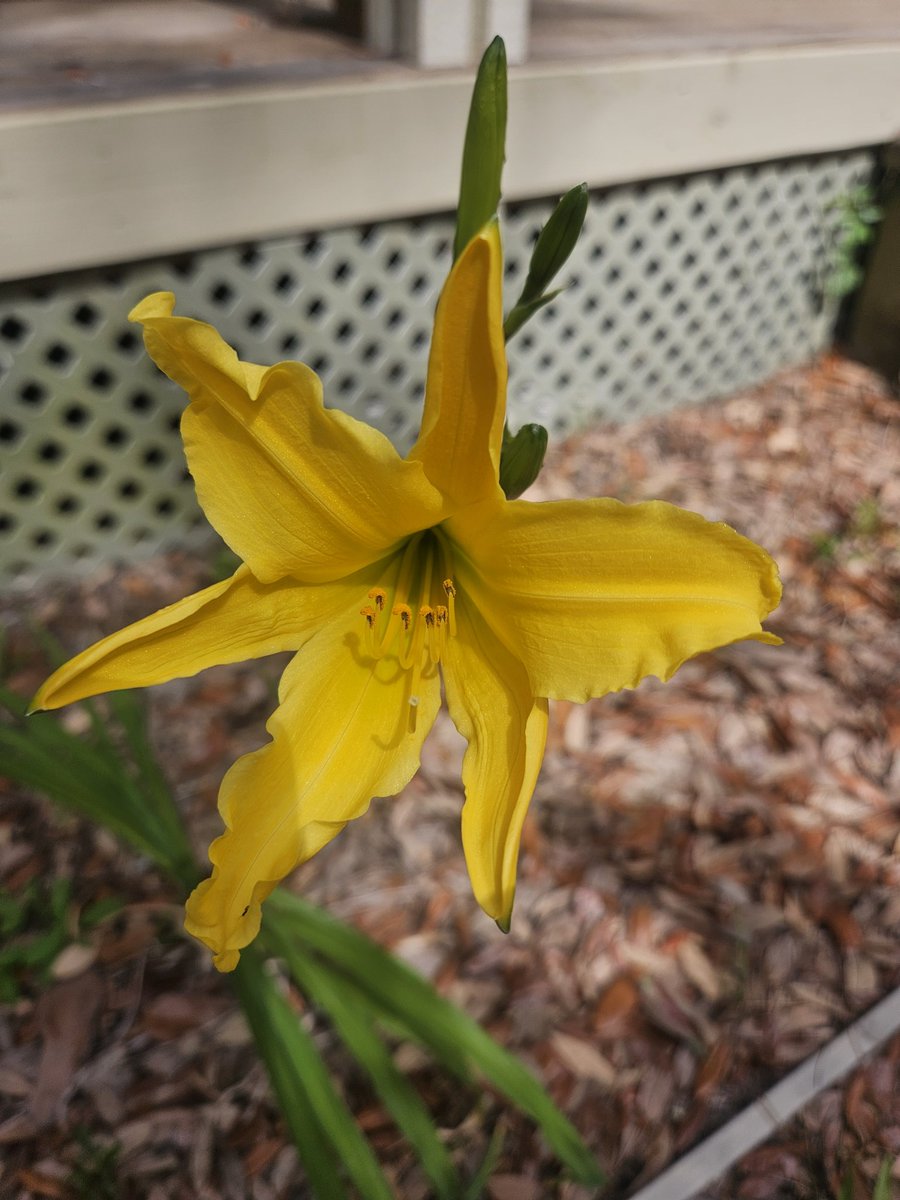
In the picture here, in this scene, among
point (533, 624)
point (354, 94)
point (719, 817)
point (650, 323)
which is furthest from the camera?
point (650, 323)

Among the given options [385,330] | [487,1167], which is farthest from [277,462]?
[385,330]

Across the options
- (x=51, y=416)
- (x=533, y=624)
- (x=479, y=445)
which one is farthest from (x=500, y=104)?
(x=51, y=416)

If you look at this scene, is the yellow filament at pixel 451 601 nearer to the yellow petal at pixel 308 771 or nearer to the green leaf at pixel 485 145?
the yellow petal at pixel 308 771

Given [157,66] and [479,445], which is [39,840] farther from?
[157,66]

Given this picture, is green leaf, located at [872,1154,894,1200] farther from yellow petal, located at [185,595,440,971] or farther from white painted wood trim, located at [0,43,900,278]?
white painted wood trim, located at [0,43,900,278]

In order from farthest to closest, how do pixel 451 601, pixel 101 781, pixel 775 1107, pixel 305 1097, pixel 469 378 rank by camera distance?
pixel 775 1107
pixel 101 781
pixel 305 1097
pixel 451 601
pixel 469 378

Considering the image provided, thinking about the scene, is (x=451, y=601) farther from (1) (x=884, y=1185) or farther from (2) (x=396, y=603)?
(1) (x=884, y=1185)
